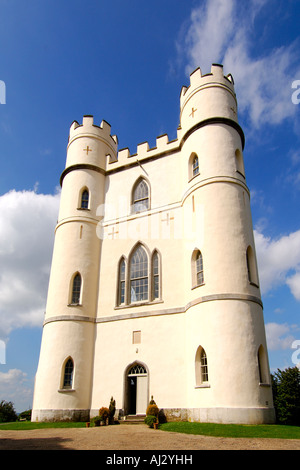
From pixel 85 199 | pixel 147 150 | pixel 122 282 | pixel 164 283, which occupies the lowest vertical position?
pixel 164 283

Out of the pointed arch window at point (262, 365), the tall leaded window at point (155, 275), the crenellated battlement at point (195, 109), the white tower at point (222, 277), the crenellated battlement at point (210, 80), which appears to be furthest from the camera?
the crenellated battlement at point (210, 80)

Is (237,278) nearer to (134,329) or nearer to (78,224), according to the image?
(134,329)

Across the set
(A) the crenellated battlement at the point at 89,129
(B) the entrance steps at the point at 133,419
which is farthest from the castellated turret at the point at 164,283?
(A) the crenellated battlement at the point at 89,129

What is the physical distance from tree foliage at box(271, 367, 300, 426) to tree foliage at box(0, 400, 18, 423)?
1100 inches

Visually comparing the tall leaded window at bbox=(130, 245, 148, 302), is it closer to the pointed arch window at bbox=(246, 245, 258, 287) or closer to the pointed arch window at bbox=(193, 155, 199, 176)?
the pointed arch window at bbox=(193, 155, 199, 176)

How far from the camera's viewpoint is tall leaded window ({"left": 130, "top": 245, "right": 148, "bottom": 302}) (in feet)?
62.7

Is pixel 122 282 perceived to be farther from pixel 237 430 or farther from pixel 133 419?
pixel 237 430

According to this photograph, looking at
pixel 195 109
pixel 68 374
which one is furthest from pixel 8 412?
pixel 195 109

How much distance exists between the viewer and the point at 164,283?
18.2 meters

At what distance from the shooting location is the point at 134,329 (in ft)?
59.5

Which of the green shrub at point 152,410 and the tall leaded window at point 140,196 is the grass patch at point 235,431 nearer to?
the green shrub at point 152,410

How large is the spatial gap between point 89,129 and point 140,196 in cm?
655

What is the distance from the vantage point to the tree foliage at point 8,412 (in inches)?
1222

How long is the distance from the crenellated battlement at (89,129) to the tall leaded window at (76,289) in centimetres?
1005
